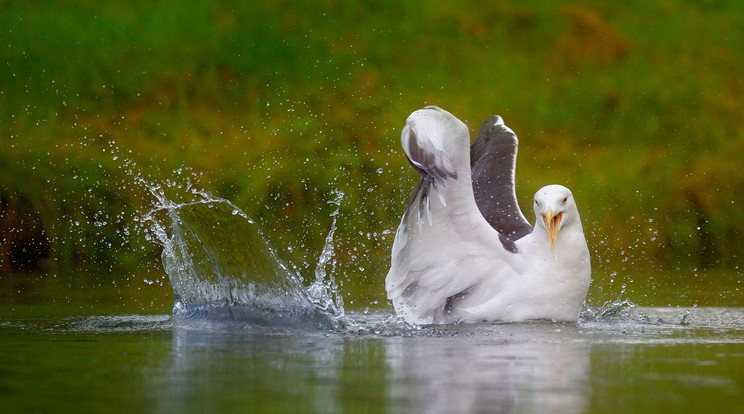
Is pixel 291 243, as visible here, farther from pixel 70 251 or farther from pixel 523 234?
pixel 523 234

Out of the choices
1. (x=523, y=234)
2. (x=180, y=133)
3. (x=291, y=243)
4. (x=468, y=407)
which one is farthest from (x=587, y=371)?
(x=180, y=133)

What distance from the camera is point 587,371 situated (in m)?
6.00

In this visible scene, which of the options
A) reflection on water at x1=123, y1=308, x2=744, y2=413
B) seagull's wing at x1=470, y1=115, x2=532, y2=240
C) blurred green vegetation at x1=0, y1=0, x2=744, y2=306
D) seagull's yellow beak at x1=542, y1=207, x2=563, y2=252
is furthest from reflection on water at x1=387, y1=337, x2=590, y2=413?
blurred green vegetation at x1=0, y1=0, x2=744, y2=306

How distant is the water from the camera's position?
5203mm

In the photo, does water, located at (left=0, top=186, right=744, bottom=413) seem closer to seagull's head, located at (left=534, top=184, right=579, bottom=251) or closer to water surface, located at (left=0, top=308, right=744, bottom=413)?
water surface, located at (left=0, top=308, right=744, bottom=413)

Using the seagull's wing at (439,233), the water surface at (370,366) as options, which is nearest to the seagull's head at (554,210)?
the seagull's wing at (439,233)

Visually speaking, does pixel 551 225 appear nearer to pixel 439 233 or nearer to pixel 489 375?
pixel 439 233

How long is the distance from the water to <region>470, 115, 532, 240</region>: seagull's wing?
76 centimetres

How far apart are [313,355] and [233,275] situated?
7.11 feet

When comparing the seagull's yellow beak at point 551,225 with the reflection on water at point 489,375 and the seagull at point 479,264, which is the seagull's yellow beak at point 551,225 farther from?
the reflection on water at point 489,375

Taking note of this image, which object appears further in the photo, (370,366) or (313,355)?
(313,355)

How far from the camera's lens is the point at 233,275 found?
28.4 feet

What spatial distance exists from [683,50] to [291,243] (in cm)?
730

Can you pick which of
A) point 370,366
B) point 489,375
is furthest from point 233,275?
point 489,375
